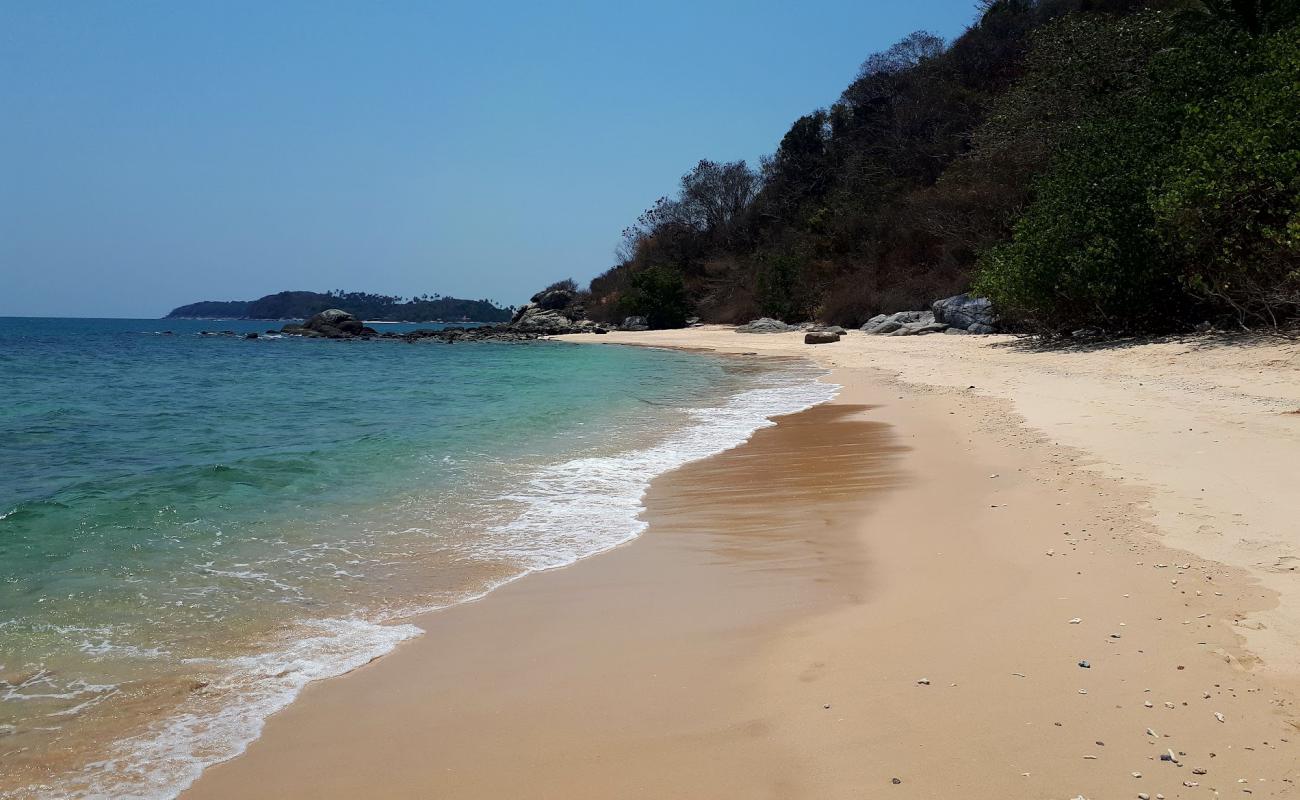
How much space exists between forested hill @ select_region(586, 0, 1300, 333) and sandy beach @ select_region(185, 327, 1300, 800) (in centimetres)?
897

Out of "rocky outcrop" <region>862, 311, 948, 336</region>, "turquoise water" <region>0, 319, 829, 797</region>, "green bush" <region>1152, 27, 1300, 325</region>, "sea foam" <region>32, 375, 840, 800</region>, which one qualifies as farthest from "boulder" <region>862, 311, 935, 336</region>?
"sea foam" <region>32, 375, 840, 800</region>

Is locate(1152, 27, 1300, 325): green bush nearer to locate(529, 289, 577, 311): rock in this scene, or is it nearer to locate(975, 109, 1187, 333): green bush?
locate(975, 109, 1187, 333): green bush

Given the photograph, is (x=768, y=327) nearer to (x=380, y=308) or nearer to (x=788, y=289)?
(x=788, y=289)

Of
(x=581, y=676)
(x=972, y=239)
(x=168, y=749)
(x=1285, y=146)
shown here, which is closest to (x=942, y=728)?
(x=581, y=676)

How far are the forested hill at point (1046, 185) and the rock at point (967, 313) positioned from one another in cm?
128

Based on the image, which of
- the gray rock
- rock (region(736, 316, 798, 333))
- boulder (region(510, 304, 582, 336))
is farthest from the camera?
boulder (region(510, 304, 582, 336))

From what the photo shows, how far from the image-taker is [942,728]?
115 inches

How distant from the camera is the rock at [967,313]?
2725 centimetres

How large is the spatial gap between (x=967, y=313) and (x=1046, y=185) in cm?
819

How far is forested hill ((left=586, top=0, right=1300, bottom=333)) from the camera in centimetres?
1443

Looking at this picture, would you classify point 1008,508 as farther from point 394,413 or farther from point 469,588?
point 394,413

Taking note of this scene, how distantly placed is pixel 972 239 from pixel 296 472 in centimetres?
3132

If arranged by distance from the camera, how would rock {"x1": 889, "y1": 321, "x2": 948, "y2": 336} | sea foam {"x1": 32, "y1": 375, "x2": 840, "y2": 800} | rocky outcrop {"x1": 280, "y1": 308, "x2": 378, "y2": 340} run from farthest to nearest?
1. rocky outcrop {"x1": 280, "y1": 308, "x2": 378, "y2": 340}
2. rock {"x1": 889, "y1": 321, "x2": 948, "y2": 336}
3. sea foam {"x1": 32, "y1": 375, "x2": 840, "y2": 800}

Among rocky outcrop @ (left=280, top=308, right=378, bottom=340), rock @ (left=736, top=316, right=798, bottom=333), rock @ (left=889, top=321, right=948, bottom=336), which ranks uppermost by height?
rocky outcrop @ (left=280, top=308, right=378, bottom=340)
